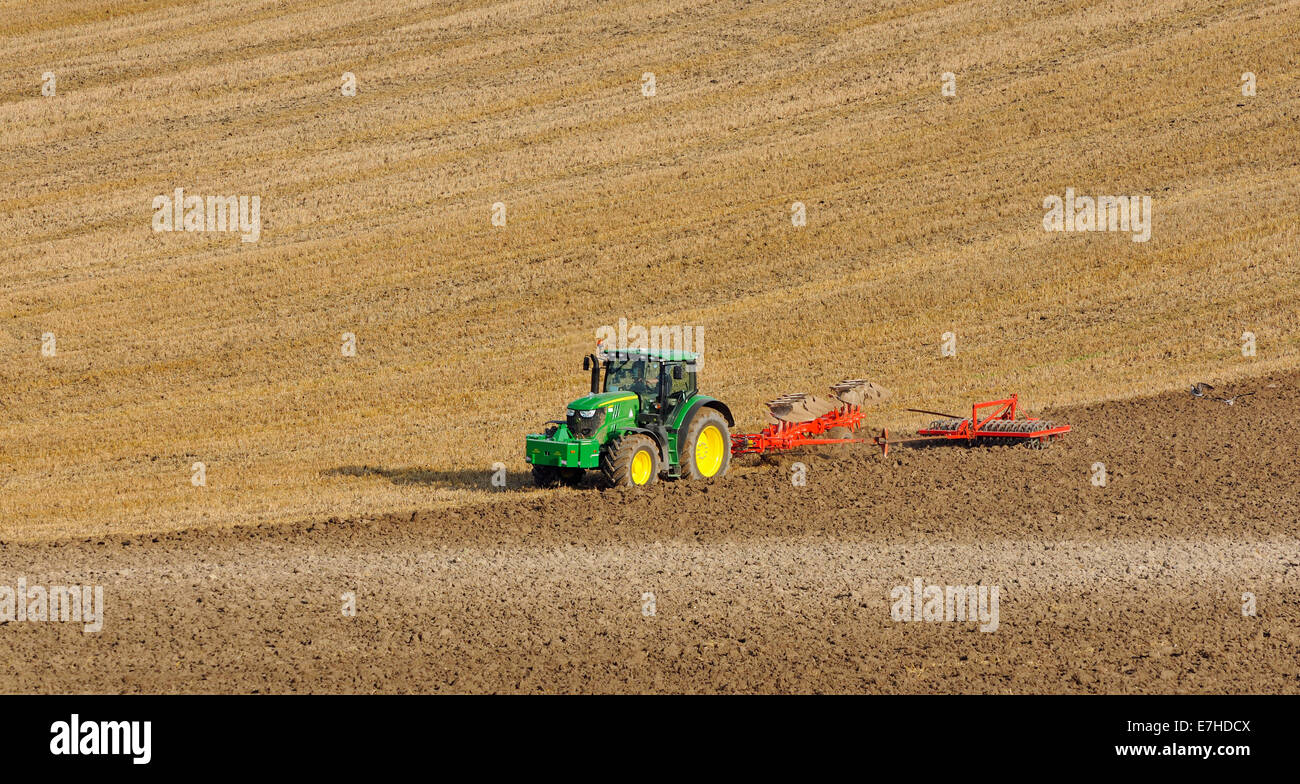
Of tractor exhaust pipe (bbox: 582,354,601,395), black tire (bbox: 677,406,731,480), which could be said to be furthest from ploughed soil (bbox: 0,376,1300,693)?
tractor exhaust pipe (bbox: 582,354,601,395)

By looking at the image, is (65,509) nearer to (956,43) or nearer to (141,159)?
(141,159)

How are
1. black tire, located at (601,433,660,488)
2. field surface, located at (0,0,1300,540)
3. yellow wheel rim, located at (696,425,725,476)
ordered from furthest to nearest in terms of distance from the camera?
field surface, located at (0,0,1300,540) < yellow wheel rim, located at (696,425,725,476) < black tire, located at (601,433,660,488)

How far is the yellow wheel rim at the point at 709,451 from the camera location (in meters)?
16.7

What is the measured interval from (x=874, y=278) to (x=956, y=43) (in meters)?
11.8

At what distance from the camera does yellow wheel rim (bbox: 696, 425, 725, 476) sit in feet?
54.6

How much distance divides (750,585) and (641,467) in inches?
157

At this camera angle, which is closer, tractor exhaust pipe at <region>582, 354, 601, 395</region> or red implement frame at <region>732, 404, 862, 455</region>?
tractor exhaust pipe at <region>582, 354, 601, 395</region>

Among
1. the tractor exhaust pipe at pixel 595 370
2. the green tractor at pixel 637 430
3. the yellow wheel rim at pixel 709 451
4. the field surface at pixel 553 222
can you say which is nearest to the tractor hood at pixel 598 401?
the green tractor at pixel 637 430

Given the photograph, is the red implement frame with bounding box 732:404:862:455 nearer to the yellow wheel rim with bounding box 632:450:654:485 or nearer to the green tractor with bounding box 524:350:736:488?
the green tractor with bounding box 524:350:736:488

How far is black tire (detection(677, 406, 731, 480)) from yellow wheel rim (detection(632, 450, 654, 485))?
0.55 meters

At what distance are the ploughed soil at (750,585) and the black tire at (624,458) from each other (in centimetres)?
30

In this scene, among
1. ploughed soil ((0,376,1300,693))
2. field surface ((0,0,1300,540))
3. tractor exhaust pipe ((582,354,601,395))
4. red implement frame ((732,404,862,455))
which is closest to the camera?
ploughed soil ((0,376,1300,693))

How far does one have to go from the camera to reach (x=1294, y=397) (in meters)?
19.4

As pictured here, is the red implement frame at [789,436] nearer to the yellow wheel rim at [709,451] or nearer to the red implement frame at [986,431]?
the yellow wheel rim at [709,451]
